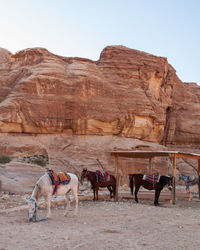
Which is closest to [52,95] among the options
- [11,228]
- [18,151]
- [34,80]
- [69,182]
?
[34,80]

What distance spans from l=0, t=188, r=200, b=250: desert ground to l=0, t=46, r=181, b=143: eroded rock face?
2089 cm

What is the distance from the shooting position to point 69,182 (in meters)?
9.88

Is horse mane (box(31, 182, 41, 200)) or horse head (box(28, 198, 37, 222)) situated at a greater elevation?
horse mane (box(31, 182, 41, 200))

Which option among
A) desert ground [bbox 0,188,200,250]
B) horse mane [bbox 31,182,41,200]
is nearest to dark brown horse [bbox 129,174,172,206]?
desert ground [bbox 0,188,200,250]

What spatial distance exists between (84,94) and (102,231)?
2592cm

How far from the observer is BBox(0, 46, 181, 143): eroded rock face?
31203 mm

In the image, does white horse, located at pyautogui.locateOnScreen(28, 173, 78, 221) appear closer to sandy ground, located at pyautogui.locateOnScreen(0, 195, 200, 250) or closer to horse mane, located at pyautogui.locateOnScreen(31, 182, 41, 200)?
horse mane, located at pyautogui.locateOnScreen(31, 182, 41, 200)

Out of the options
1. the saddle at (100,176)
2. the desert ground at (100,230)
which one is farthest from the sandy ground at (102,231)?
the saddle at (100,176)

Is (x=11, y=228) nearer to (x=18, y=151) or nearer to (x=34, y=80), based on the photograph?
(x=18, y=151)

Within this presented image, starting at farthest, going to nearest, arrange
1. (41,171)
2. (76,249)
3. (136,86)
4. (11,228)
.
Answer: (136,86) < (41,171) < (11,228) < (76,249)

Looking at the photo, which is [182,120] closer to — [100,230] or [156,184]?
[156,184]

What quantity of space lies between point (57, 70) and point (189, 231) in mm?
27517

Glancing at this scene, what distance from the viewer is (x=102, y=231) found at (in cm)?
750

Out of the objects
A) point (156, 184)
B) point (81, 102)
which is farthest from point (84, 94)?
point (156, 184)
